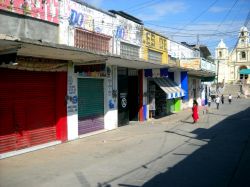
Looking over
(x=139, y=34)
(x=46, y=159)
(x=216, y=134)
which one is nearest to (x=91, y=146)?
(x=46, y=159)

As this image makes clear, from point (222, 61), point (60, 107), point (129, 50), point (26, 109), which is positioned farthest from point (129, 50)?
point (222, 61)

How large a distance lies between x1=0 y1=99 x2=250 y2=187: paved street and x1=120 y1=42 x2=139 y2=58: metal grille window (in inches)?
208

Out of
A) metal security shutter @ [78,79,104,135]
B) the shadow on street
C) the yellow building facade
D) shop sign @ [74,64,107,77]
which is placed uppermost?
the yellow building facade

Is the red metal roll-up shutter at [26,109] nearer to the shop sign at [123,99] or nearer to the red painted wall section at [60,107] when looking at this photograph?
the red painted wall section at [60,107]

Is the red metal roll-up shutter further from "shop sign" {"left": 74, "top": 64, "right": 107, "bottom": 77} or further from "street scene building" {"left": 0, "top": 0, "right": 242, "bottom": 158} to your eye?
"shop sign" {"left": 74, "top": 64, "right": 107, "bottom": 77}

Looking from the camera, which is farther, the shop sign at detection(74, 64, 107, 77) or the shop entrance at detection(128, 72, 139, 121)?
the shop entrance at detection(128, 72, 139, 121)

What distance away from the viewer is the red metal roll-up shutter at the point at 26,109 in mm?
11875

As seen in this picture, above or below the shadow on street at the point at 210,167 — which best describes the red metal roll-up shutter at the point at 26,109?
above

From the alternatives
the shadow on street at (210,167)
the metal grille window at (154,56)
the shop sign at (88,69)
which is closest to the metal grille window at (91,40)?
the shop sign at (88,69)

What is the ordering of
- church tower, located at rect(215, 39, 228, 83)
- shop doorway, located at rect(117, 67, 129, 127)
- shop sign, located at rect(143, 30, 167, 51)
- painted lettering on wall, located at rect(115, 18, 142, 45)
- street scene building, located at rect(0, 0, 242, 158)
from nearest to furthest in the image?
street scene building, located at rect(0, 0, 242, 158)
painted lettering on wall, located at rect(115, 18, 142, 45)
shop doorway, located at rect(117, 67, 129, 127)
shop sign, located at rect(143, 30, 167, 51)
church tower, located at rect(215, 39, 228, 83)

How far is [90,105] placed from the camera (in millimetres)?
16641

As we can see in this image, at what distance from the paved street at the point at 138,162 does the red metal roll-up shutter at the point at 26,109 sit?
0.72 m

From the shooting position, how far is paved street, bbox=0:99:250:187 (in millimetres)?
8617

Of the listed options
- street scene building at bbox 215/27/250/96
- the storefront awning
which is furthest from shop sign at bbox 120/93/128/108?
street scene building at bbox 215/27/250/96
